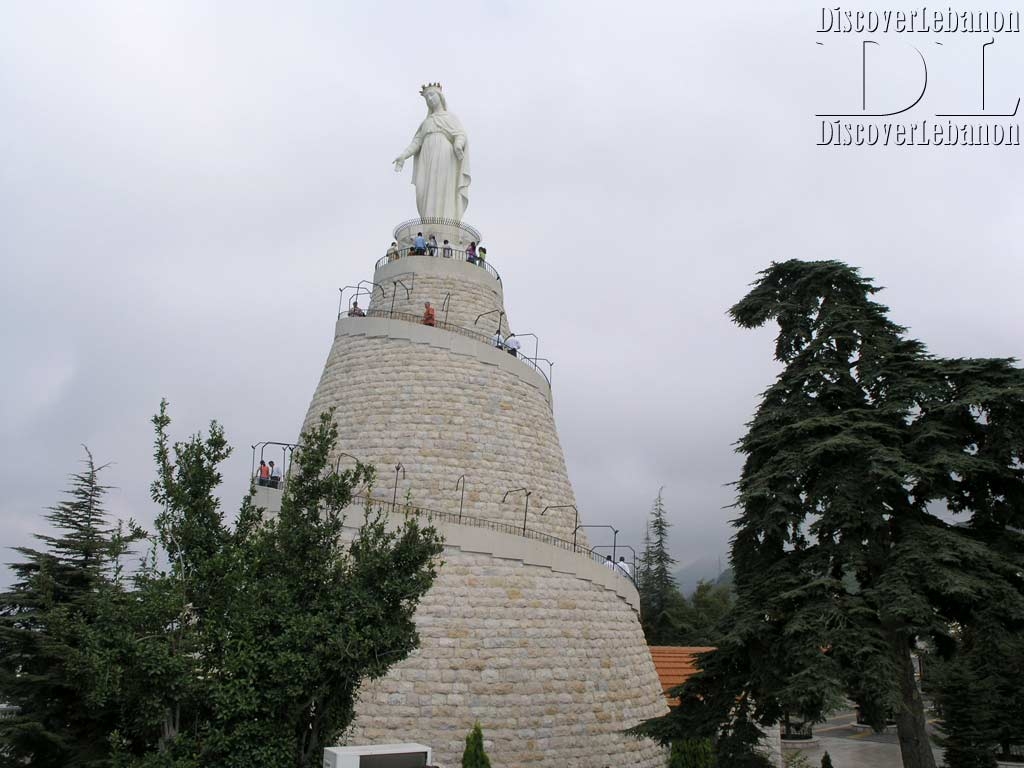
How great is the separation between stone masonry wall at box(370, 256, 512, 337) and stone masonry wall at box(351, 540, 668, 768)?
328 inches

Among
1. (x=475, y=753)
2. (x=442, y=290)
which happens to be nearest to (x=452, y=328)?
(x=442, y=290)

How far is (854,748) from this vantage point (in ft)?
92.5

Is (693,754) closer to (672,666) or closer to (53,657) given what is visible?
(672,666)

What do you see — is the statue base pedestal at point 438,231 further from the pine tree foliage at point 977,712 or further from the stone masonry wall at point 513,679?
the pine tree foliage at point 977,712

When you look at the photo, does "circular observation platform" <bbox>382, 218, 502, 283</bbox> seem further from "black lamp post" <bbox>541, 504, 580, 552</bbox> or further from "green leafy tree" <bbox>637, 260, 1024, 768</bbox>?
"green leafy tree" <bbox>637, 260, 1024, 768</bbox>

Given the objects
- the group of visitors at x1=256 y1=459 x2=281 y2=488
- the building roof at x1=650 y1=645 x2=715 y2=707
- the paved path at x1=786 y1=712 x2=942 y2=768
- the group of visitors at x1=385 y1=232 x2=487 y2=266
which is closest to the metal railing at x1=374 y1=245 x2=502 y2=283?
the group of visitors at x1=385 y1=232 x2=487 y2=266

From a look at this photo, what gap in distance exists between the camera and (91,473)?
1303 cm

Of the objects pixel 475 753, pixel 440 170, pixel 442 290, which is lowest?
pixel 475 753

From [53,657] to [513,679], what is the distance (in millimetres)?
8185

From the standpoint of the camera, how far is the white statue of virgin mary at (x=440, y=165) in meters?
23.7

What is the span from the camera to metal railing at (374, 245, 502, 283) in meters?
22.3

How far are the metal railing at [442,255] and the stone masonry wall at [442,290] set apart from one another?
0.36 metres

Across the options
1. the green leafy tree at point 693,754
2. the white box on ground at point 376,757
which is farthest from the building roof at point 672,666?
the white box on ground at point 376,757

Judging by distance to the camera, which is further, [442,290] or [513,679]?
[442,290]
